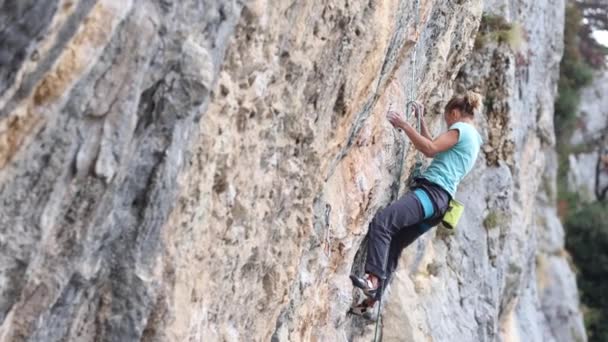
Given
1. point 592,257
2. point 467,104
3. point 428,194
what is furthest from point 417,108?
point 592,257

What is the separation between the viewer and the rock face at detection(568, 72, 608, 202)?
22.7 metres

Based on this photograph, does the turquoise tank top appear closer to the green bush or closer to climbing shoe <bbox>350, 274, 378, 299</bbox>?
climbing shoe <bbox>350, 274, 378, 299</bbox>

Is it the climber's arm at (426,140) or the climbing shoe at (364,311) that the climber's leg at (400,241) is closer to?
the climbing shoe at (364,311)

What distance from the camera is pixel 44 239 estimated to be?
10.3 ft

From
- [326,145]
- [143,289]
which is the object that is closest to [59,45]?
[143,289]

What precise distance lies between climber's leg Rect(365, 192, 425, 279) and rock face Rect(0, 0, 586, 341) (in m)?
0.13

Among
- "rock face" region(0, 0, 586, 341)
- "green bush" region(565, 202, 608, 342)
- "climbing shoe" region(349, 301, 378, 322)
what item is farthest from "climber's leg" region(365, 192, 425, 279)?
"green bush" region(565, 202, 608, 342)

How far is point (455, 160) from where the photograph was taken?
6.75 meters

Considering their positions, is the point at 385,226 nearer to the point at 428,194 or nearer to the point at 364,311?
the point at 428,194

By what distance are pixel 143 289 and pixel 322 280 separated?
9.07 feet

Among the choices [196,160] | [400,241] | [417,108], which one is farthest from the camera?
[417,108]

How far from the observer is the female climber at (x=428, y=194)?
21.7 feet

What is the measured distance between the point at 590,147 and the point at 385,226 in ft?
61.5

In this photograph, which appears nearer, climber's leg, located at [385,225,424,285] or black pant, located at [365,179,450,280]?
black pant, located at [365,179,450,280]
